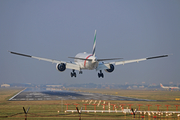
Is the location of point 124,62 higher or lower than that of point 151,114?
higher

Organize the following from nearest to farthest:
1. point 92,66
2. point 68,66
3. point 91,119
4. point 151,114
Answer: point 91,119
point 151,114
point 92,66
point 68,66

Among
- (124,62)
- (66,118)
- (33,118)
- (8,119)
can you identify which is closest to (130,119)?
(66,118)

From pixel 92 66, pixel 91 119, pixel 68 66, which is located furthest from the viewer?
pixel 68 66

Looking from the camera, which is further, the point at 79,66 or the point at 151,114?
the point at 79,66

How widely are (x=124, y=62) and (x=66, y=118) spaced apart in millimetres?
28466

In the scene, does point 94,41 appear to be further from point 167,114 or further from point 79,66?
point 167,114

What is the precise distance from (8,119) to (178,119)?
28.9 metres

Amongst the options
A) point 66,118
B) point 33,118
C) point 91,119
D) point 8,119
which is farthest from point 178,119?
point 8,119

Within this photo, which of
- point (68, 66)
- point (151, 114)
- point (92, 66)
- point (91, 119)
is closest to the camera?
point (91, 119)

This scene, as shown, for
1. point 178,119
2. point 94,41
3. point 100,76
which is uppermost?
point 94,41

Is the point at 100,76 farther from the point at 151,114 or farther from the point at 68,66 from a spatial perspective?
the point at 151,114

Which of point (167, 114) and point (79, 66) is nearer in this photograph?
point (167, 114)

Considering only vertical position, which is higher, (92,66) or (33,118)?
(92,66)

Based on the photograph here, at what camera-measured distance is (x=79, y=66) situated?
68125 mm
